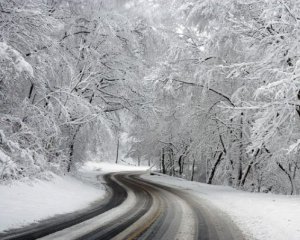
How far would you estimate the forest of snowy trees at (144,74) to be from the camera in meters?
10.8

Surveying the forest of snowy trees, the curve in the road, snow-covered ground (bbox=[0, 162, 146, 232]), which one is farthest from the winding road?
the forest of snowy trees

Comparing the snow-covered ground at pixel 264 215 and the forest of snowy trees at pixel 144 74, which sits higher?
the forest of snowy trees at pixel 144 74

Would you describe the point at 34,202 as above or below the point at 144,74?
below

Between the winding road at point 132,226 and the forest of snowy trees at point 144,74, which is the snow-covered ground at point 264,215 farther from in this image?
the forest of snowy trees at point 144,74

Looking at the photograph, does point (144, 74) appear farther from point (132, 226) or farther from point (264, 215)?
point (132, 226)

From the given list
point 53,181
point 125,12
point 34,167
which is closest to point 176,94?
point 125,12

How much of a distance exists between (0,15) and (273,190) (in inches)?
1176

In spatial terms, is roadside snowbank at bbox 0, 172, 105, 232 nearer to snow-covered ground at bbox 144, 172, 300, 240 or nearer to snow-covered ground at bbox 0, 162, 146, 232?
snow-covered ground at bbox 0, 162, 146, 232

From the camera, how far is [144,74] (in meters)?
22.2

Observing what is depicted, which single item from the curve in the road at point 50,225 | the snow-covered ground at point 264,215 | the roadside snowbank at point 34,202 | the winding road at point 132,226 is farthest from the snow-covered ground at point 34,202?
the snow-covered ground at point 264,215

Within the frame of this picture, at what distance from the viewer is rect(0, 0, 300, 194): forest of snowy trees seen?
1076cm

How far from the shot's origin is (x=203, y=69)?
738 inches

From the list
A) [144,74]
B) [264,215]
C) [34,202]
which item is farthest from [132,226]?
[144,74]

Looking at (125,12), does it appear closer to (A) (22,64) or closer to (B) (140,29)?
(B) (140,29)
